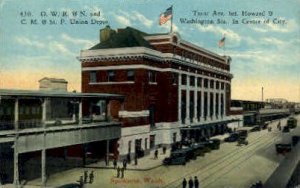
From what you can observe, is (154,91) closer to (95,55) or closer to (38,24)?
(95,55)

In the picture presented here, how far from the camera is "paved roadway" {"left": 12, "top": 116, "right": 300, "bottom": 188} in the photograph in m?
31.8

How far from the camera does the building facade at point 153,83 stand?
4526 centimetres

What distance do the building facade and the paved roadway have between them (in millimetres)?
6218

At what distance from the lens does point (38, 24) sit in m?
29.4

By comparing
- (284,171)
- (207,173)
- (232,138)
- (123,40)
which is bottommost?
(207,173)

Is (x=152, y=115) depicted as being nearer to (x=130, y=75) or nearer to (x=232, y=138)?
(x=130, y=75)

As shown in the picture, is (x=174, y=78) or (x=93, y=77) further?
(x=174, y=78)

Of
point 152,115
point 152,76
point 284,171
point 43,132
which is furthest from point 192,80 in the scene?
point 43,132

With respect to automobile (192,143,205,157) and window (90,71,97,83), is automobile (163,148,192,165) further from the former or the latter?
window (90,71,97,83)

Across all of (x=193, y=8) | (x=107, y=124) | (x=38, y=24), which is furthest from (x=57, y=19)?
(x=107, y=124)

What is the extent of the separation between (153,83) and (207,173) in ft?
48.2

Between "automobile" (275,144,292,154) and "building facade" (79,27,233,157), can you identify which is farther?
"automobile" (275,144,292,154)

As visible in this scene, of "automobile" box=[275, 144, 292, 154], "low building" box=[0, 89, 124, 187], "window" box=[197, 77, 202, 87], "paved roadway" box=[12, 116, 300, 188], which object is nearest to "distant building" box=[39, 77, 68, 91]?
"low building" box=[0, 89, 124, 187]

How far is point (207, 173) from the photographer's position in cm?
3675
